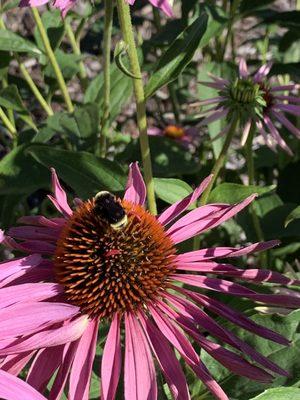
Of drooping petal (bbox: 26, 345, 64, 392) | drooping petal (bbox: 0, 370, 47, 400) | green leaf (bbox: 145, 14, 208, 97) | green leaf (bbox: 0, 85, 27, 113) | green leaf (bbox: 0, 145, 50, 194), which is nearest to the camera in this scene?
drooping petal (bbox: 0, 370, 47, 400)

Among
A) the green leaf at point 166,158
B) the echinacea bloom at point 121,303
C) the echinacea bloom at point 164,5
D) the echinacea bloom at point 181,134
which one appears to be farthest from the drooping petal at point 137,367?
the echinacea bloom at point 181,134

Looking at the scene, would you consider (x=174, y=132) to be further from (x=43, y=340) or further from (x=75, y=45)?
(x=43, y=340)

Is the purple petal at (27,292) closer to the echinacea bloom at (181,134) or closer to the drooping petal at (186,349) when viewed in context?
the drooping petal at (186,349)

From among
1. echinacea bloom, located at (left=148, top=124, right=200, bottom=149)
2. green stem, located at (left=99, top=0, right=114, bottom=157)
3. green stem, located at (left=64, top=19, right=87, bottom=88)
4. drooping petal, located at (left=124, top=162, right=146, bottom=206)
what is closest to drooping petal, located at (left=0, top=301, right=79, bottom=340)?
drooping petal, located at (left=124, top=162, right=146, bottom=206)

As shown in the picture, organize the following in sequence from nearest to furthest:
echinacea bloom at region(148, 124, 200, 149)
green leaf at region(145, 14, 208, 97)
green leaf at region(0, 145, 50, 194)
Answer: green leaf at region(145, 14, 208, 97)
green leaf at region(0, 145, 50, 194)
echinacea bloom at region(148, 124, 200, 149)

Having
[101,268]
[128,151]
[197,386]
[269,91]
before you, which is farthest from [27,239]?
[269,91]

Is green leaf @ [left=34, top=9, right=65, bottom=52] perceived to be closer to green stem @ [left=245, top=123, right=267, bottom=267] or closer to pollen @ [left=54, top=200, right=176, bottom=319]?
green stem @ [left=245, top=123, right=267, bottom=267]

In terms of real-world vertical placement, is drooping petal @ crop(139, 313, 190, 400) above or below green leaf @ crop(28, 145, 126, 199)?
below

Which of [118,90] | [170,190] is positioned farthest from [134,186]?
[118,90]
